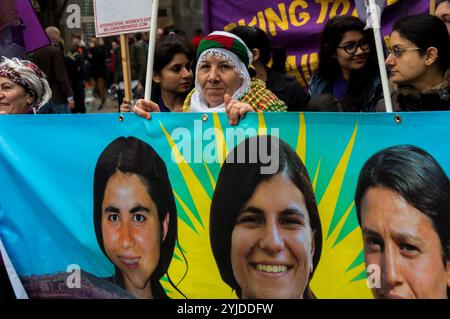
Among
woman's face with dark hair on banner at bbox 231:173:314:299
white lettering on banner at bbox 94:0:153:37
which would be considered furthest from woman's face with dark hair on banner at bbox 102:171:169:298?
white lettering on banner at bbox 94:0:153:37

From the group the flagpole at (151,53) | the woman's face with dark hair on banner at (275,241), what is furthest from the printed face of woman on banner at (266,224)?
the flagpole at (151,53)

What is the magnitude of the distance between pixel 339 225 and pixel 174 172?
0.78 m

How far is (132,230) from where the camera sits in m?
3.82

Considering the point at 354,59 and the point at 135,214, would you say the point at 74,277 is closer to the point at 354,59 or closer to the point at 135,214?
the point at 135,214

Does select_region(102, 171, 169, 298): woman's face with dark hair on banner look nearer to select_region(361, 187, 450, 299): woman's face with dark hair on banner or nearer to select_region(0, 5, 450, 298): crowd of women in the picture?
select_region(0, 5, 450, 298): crowd of women

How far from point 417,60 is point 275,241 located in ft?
4.05

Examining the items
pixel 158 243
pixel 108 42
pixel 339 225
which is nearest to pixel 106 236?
pixel 158 243

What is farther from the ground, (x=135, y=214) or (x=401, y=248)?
(x=135, y=214)

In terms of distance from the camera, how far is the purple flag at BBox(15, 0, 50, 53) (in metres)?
5.36

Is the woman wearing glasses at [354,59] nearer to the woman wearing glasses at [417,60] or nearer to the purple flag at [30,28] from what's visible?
the woman wearing glasses at [417,60]

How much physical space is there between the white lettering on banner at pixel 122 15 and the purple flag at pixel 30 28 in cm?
78

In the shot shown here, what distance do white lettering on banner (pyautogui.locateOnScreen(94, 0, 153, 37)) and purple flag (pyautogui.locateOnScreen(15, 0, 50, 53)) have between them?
0.78 metres

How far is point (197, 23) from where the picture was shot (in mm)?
25672

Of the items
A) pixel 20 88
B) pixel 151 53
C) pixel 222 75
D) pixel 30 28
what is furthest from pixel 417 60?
pixel 30 28
